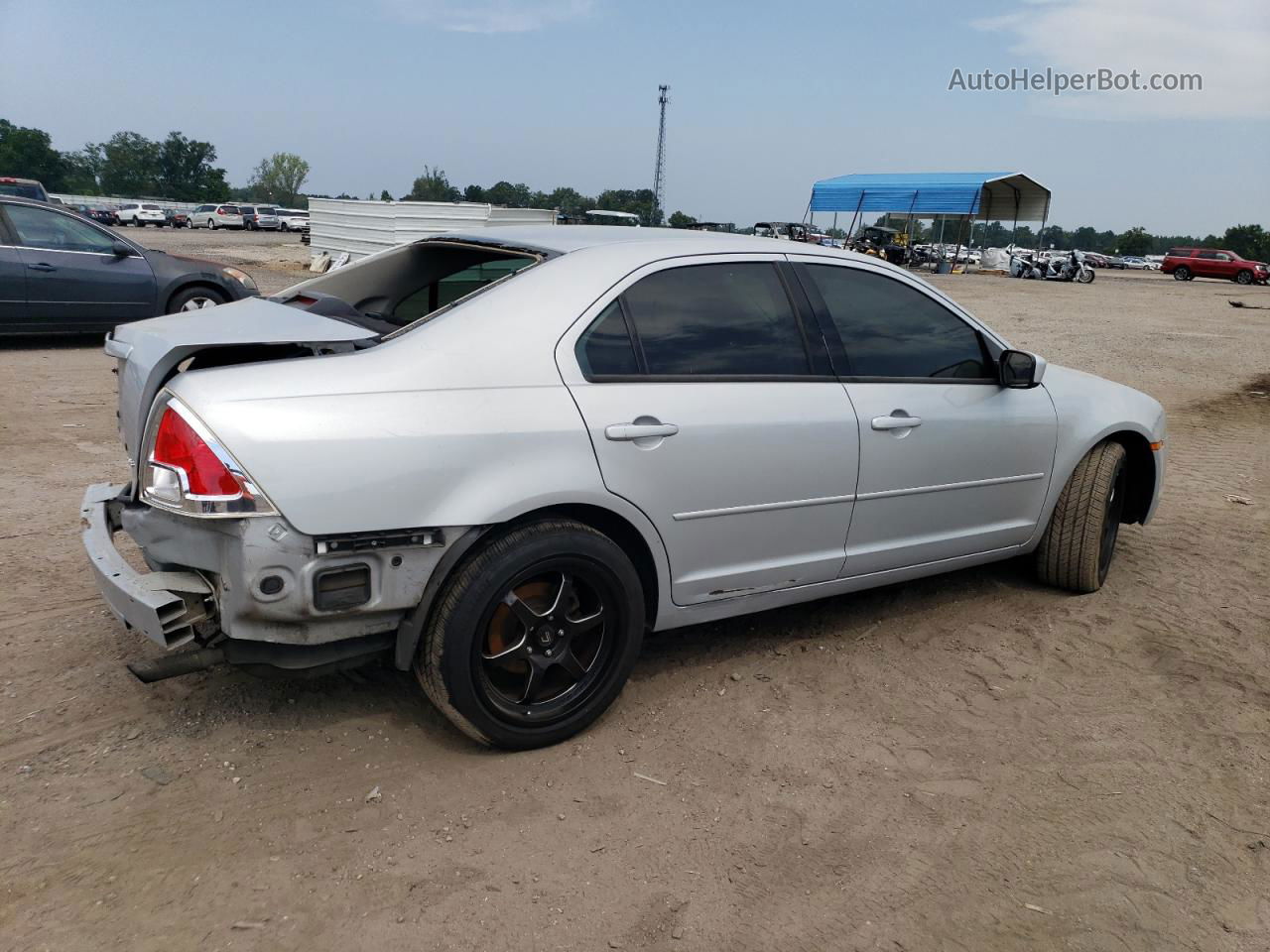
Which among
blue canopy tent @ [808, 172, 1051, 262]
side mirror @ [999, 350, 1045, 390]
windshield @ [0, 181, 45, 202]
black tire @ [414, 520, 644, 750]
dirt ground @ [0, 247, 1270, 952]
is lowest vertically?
dirt ground @ [0, 247, 1270, 952]

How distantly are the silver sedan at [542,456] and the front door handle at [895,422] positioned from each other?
0.01m

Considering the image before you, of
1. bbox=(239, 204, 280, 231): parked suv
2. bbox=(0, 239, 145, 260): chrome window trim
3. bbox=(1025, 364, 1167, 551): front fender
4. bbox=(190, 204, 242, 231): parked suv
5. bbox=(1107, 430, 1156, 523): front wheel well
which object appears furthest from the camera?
bbox=(239, 204, 280, 231): parked suv

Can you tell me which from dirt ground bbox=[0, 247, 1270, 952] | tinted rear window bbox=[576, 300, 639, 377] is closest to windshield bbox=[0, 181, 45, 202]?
dirt ground bbox=[0, 247, 1270, 952]

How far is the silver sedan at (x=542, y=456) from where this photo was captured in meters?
2.73

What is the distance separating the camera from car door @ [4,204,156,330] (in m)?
9.70

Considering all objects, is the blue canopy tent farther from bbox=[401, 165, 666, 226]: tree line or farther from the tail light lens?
the tail light lens

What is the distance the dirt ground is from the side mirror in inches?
41.9

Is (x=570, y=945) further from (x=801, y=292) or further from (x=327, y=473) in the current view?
(x=801, y=292)

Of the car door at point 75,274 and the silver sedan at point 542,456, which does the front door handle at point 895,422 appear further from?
the car door at point 75,274

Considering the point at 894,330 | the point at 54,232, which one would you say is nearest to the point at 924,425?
the point at 894,330

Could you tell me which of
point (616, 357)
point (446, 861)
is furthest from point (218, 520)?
point (616, 357)

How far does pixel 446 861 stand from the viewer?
2.68 metres

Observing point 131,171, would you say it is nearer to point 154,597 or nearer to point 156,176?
point 156,176

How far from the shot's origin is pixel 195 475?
266 cm
